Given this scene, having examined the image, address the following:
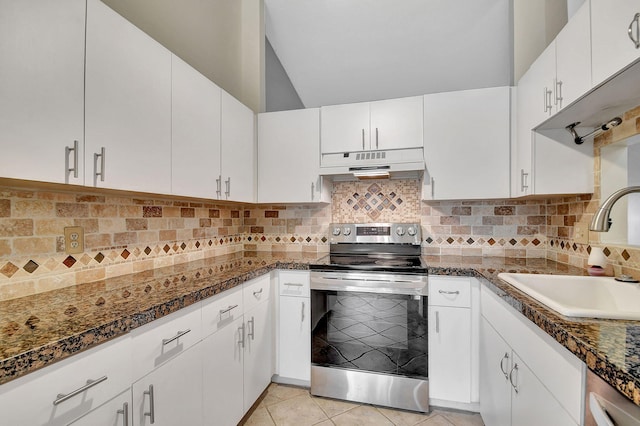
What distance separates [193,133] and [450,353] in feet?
6.70

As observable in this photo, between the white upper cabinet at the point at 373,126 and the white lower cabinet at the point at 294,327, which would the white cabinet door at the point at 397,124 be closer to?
the white upper cabinet at the point at 373,126

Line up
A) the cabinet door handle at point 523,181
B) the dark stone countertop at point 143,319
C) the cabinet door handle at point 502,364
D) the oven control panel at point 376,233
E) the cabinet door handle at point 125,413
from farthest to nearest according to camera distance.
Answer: the oven control panel at point 376,233 → the cabinet door handle at point 523,181 → the cabinet door handle at point 502,364 → the cabinet door handle at point 125,413 → the dark stone countertop at point 143,319

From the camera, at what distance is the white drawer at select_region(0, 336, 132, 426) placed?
68 centimetres

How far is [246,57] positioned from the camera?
2701 millimetres

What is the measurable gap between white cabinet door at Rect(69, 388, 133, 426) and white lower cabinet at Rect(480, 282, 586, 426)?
1320 mm

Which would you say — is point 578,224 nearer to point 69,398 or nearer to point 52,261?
point 69,398

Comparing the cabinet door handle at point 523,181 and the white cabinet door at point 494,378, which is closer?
the white cabinet door at point 494,378

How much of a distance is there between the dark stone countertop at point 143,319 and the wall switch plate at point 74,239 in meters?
0.18

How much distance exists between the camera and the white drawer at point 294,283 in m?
2.04

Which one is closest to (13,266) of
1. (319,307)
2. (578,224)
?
(319,307)

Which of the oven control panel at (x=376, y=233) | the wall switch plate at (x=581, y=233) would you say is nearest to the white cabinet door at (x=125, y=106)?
the oven control panel at (x=376, y=233)

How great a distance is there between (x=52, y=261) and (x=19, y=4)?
967mm

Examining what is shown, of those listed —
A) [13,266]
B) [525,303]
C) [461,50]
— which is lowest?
[525,303]

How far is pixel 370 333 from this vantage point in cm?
190
